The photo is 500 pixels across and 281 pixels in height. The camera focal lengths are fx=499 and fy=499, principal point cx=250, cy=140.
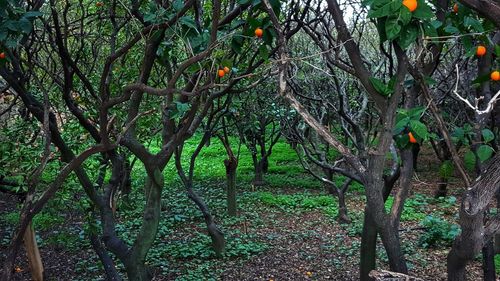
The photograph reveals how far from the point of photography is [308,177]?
12.8 meters

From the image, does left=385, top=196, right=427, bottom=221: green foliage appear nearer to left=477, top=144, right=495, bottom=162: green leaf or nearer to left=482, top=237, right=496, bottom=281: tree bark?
left=482, top=237, right=496, bottom=281: tree bark

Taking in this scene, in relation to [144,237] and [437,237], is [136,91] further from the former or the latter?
[437,237]

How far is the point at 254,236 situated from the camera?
7430mm

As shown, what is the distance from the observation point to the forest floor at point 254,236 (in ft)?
19.2

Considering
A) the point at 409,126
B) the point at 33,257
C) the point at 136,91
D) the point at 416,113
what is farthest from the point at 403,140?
the point at 33,257

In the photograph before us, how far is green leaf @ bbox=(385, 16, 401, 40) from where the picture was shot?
2.30 m

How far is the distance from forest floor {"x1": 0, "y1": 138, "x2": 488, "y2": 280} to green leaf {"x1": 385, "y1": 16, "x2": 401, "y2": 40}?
232cm

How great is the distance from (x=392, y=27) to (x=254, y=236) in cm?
551

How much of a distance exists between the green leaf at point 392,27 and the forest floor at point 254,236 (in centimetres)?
232

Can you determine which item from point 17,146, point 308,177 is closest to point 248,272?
point 17,146

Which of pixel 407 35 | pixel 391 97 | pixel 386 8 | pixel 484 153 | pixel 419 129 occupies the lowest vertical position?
pixel 484 153

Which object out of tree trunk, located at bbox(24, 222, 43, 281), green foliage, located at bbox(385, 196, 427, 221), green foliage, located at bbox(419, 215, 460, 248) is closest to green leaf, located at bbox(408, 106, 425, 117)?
tree trunk, located at bbox(24, 222, 43, 281)

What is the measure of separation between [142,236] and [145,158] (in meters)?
0.75

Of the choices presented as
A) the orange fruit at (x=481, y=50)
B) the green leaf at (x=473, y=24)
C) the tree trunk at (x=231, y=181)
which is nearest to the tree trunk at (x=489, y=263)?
the orange fruit at (x=481, y=50)
